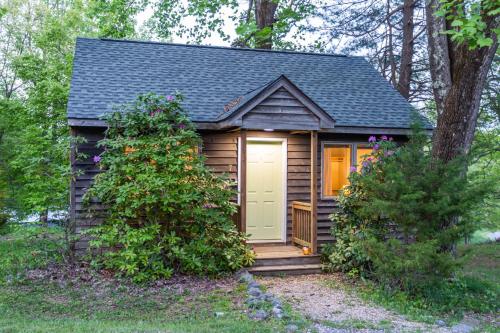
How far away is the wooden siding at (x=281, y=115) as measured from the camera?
310 inches

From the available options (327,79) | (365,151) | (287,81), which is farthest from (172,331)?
(327,79)

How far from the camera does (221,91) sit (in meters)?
9.60

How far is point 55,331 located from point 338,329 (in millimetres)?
3018

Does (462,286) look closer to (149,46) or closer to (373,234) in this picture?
(373,234)

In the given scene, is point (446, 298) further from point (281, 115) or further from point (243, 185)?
point (281, 115)

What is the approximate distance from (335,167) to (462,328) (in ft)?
14.6

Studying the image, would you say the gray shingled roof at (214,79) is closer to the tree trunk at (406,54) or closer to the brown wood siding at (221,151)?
the brown wood siding at (221,151)

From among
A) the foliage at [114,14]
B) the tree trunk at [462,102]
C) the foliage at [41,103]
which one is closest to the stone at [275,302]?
the tree trunk at [462,102]

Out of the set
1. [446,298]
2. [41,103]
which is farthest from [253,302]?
[41,103]

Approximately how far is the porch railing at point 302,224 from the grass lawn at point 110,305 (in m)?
2.07

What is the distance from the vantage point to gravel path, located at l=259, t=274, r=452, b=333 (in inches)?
209

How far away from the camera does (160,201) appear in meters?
7.31

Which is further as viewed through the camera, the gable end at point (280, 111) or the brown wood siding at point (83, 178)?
the brown wood siding at point (83, 178)

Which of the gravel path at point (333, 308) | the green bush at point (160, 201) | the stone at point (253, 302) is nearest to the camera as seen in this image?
the gravel path at point (333, 308)
